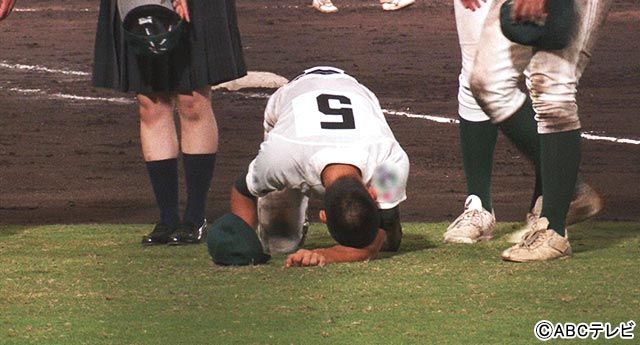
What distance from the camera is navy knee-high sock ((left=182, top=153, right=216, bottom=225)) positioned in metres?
8.12

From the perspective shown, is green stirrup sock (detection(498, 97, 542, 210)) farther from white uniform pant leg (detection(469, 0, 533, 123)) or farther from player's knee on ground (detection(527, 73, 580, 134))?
player's knee on ground (detection(527, 73, 580, 134))

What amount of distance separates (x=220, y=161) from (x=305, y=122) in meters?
4.46

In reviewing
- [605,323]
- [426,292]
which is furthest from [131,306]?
[605,323]

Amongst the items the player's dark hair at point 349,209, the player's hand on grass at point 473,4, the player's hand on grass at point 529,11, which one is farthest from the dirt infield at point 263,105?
the player's dark hair at point 349,209

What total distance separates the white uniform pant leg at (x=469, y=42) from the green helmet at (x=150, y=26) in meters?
1.17

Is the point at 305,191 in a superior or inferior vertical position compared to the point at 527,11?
inferior

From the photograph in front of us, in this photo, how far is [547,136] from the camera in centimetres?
734

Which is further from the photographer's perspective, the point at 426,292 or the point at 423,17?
the point at 423,17

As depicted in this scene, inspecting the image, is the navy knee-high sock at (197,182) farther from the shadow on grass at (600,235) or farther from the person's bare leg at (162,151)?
the shadow on grass at (600,235)

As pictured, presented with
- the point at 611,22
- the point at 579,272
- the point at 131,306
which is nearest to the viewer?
the point at 131,306

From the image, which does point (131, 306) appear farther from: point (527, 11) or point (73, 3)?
point (73, 3)

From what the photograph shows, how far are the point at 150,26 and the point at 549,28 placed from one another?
5.56 ft

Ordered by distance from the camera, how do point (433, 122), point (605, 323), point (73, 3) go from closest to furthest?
point (605, 323) < point (433, 122) < point (73, 3)

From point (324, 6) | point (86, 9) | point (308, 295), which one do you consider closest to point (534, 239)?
point (308, 295)
